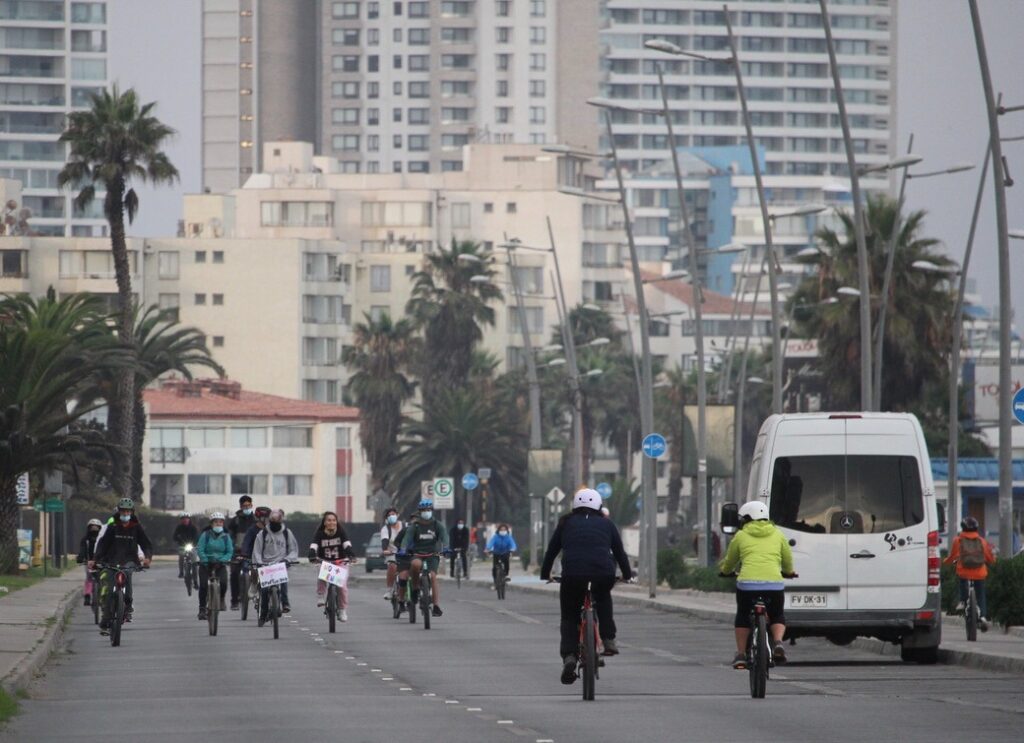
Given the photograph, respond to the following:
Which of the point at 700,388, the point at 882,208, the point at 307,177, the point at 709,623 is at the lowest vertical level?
the point at 709,623

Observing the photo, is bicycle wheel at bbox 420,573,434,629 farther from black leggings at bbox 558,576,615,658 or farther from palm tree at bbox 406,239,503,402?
palm tree at bbox 406,239,503,402

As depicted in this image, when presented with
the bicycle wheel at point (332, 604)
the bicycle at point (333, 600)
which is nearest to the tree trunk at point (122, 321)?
the bicycle at point (333, 600)

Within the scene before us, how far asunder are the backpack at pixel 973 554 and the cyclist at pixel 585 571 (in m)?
9.78

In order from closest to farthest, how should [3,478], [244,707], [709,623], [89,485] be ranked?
[244,707]
[709,623]
[3,478]
[89,485]

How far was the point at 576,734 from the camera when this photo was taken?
1585 centimetres

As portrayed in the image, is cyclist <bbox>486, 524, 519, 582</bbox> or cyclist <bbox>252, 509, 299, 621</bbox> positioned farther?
cyclist <bbox>486, 524, 519, 582</bbox>

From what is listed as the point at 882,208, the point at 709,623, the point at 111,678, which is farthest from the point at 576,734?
the point at 882,208

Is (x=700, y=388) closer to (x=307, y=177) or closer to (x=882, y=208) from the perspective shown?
(x=882, y=208)

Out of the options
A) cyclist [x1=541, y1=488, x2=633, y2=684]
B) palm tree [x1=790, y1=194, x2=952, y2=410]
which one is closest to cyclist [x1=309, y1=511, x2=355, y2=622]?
cyclist [x1=541, y1=488, x2=633, y2=684]

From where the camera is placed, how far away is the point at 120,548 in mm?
30234

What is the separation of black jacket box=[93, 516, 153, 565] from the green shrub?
1030cm

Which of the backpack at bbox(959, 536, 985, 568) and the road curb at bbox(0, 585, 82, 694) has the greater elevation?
the backpack at bbox(959, 536, 985, 568)

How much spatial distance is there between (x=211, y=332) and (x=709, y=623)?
352 ft

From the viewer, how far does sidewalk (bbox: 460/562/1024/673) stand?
23672 millimetres
